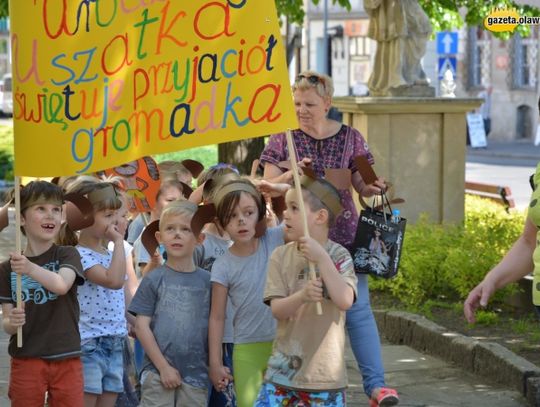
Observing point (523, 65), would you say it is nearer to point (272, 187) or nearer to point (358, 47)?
point (358, 47)

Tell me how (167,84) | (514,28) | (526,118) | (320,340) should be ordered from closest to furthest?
(320,340), (167,84), (514,28), (526,118)

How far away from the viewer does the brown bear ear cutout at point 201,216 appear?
591cm

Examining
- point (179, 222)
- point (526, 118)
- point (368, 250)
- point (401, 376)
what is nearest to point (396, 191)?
point (401, 376)

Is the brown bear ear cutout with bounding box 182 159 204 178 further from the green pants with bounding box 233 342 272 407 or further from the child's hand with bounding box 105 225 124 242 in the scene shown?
the green pants with bounding box 233 342 272 407

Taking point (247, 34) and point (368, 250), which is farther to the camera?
point (368, 250)

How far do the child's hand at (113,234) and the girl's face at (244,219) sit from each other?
0.48m

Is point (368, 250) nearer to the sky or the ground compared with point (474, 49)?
nearer to the ground

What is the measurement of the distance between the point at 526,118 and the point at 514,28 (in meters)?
28.3

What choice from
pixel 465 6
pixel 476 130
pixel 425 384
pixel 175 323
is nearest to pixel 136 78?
pixel 175 323

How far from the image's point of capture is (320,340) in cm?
541

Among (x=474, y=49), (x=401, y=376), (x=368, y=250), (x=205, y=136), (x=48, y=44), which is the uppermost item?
(x=474, y=49)

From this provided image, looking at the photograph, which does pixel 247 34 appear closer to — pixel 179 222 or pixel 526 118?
pixel 179 222

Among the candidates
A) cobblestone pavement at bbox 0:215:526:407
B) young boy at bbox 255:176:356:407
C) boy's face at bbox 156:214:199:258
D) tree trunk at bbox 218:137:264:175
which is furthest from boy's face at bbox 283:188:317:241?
tree trunk at bbox 218:137:264:175

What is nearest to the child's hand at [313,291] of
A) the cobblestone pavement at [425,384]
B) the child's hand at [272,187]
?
the child's hand at [272,187]
